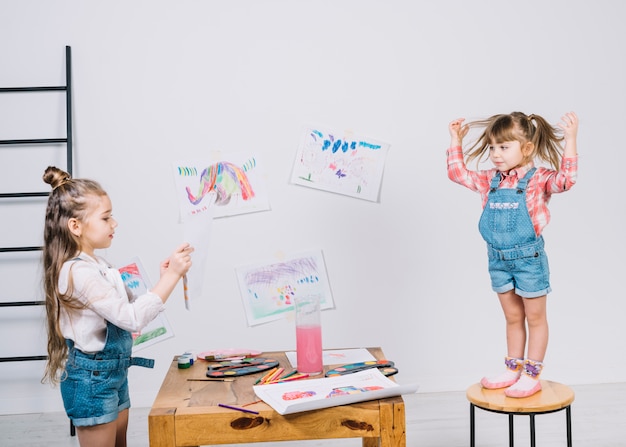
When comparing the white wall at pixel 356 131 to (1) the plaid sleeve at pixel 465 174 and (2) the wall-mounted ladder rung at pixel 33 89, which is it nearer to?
(2) the wall-mounted ladder rung at pixel 33 89

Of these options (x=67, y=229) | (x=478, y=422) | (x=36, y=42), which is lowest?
(x=478, y=422)

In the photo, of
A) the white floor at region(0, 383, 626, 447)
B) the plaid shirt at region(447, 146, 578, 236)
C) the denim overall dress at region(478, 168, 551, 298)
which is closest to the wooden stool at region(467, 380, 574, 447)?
the denim overall dress at region(478, 168, 551, 298)

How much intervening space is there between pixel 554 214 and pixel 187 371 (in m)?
2.06

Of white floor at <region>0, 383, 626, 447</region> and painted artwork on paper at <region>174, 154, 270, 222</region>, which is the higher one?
painted artwork on paper at <region>174, 154, 270, 222</region>

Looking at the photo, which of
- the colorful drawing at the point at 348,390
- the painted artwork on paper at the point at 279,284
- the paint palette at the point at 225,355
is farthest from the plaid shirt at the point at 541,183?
the painted artwork on paper at the point at 279,284

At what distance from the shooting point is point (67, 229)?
1801 millimetres

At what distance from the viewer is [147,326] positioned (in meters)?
3.14

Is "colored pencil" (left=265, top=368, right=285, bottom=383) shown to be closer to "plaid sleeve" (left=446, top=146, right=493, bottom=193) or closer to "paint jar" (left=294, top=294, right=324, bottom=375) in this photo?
"paint jar" (left=294, top=294, right=324, bottom=375)

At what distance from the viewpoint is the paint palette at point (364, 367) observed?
1.72 m

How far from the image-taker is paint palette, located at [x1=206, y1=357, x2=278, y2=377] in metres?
1.78

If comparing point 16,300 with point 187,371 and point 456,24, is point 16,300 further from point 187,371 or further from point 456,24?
point 456,24

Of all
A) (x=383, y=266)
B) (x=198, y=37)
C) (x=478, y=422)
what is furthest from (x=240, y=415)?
(x=198, y=37)

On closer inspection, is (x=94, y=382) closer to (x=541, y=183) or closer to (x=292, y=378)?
(x=292, y=378)

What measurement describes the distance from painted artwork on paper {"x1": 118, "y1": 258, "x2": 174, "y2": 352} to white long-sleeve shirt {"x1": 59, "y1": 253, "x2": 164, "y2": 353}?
135 cm
